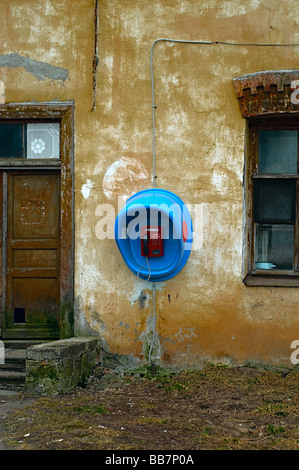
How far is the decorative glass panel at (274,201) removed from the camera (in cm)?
629

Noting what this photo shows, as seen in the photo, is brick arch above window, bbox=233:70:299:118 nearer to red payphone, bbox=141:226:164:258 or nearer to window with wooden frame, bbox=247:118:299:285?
window with wooden frame, bbox=247:118:299:285

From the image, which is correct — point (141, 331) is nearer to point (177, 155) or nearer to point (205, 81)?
point (177, 155)

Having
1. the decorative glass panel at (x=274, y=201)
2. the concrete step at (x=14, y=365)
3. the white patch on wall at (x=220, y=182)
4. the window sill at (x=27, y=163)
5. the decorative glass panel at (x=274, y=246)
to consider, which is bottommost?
the concrete step at (x=14, y=365)

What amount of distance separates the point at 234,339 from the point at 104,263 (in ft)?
5.22

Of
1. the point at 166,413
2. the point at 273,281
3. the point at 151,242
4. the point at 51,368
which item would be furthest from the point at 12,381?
the point at 273,281

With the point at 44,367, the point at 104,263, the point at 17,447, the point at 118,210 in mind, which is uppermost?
the point at 118,210

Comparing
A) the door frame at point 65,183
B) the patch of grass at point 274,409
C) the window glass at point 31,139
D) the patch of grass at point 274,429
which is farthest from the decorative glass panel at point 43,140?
the patch of grass at point 274,429

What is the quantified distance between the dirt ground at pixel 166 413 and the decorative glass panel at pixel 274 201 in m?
1.62

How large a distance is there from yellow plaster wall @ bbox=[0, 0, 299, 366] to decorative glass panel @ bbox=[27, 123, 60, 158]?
0.97 feet

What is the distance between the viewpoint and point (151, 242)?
6.02 m

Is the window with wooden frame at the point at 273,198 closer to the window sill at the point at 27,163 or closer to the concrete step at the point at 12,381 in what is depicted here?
the window sill at the point at 27,163

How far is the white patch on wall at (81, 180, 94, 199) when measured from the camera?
6266mm

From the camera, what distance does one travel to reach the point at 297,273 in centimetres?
620
